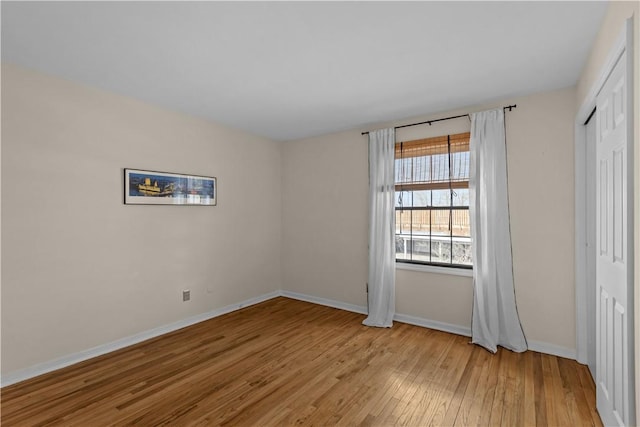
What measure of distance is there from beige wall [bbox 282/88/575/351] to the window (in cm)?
19

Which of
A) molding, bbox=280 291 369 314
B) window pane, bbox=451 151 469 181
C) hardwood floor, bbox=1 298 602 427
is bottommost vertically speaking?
hardwood floor, bbox=1 298 602 427

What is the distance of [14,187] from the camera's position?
2.55 metres

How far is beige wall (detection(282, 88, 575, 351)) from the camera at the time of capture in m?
3.01

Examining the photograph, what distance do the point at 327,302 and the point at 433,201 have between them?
2208 mm

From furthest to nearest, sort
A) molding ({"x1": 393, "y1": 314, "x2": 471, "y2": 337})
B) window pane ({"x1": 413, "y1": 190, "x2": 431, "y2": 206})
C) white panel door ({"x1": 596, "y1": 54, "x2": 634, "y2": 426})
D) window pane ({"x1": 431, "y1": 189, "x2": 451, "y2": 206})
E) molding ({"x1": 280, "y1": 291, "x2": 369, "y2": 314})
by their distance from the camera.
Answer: molding ({"x1": 280, "y1": 291, "x2": 369, "y2": 314}), window pane ({"x1": 413, "y1": 190, "x2": 431, "y2": 206}), window pane ({"x1": 431, "y1": 189, "x2": 451, "y2": 206}), molding ({"x1": 393, "y1": 314, "x2": 471, "y2": 337}), white panel door ({"x1": 596, "y1": 54, "x2": 634, "y2": 426})

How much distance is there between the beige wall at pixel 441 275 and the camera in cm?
301

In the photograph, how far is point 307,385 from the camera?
2.54m

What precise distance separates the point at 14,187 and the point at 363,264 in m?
3.80

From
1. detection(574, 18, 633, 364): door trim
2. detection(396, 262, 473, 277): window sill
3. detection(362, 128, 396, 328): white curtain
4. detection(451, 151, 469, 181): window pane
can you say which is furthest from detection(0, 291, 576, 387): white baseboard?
detection(451, 151, 469, 181): window pane

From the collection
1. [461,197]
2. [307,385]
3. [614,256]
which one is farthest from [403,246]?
[614,256]

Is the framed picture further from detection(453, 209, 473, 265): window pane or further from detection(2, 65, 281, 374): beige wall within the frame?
detection(453, 209, 473, 265): window pane

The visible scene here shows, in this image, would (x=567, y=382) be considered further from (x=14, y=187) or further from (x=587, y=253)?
(x=14, y=187)

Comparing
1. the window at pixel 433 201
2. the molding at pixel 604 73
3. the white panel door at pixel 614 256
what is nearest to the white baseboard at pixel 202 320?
the window at pixel 433 201

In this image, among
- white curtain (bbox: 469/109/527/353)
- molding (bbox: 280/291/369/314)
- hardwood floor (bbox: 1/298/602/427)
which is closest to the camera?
hardwood floor (bbox: 1/298/602/427)
